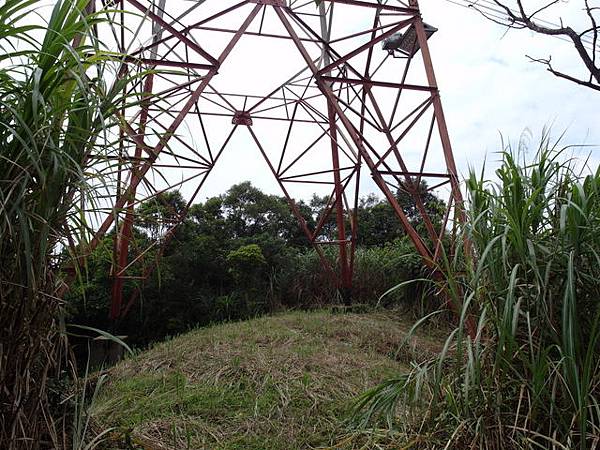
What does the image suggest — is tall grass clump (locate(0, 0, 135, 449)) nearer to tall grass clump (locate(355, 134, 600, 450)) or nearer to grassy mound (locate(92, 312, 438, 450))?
grassy mound (locate(92, 312, 438, 450))

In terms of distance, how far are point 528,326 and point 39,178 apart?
1.68 metres

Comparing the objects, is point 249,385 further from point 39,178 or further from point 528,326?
point 39,178

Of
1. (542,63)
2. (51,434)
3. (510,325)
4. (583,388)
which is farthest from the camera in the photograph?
(542,63)

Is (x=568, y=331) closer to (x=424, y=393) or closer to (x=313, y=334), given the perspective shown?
(x=424, y=393)

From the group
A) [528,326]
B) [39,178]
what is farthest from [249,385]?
[39,178]

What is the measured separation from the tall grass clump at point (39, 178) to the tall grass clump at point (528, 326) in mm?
1356

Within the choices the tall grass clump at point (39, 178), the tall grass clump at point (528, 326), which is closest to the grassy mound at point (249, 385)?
the tall grass clump at point (39, 178)

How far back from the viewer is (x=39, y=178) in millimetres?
1649

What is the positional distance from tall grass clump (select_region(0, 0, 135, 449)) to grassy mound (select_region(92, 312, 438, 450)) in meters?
0.95

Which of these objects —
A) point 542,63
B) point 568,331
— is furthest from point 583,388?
point 542,63

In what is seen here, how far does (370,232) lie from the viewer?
49.0 feet

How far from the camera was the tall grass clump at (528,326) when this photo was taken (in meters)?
2.12

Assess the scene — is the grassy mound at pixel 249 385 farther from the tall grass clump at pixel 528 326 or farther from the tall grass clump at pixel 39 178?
the tall grass clump at pixel 528 326

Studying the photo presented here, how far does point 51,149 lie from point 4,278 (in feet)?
1.25
